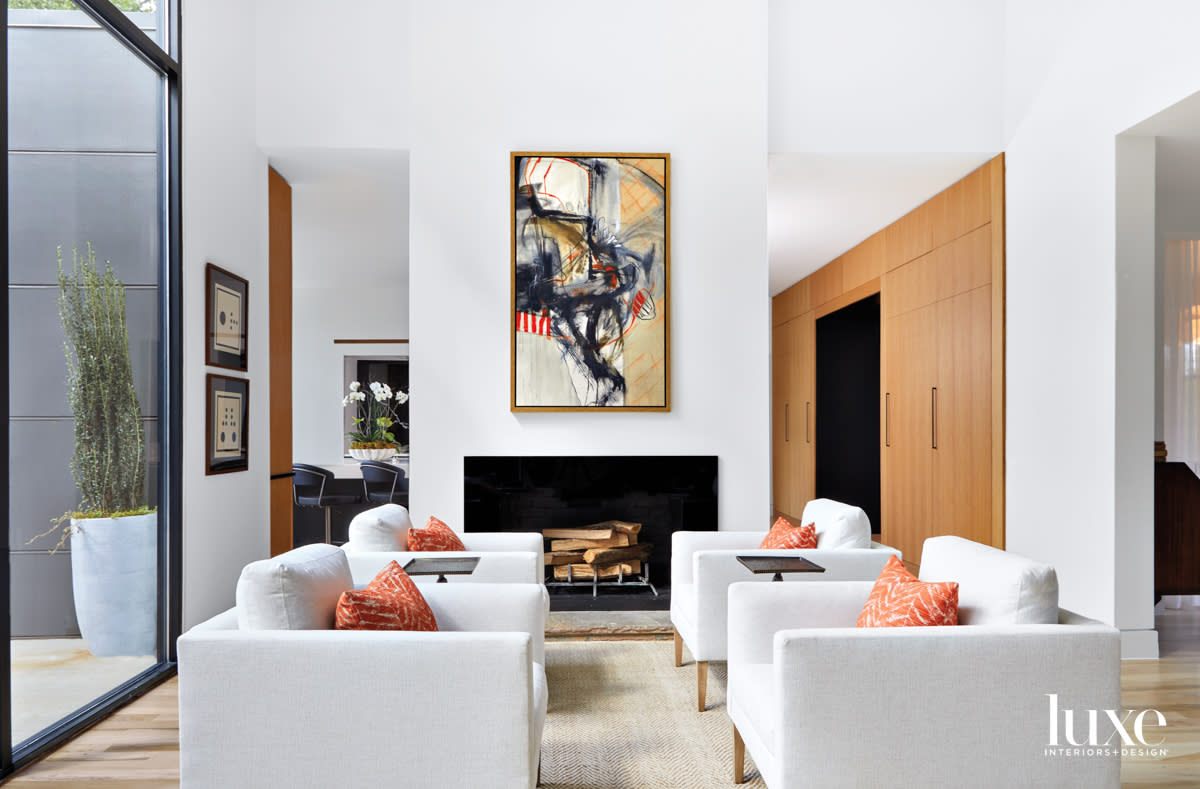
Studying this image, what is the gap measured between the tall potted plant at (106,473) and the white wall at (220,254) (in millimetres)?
414

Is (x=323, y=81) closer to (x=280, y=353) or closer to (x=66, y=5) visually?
(x=280, y=353)

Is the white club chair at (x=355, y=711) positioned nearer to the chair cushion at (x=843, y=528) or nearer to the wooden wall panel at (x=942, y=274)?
the chair cushion at (x=843, y=528)

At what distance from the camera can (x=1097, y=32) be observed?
4211 mm

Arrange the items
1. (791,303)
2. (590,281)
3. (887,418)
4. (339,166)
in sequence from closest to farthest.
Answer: (590,281) < (339,166) < (887,418) < (791,303)

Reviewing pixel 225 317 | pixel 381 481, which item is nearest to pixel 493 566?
pixel 225 317

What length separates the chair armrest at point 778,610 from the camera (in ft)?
8.67

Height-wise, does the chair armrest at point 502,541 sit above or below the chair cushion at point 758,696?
above

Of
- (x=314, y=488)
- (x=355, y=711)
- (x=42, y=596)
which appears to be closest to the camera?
(x=355, y=711)

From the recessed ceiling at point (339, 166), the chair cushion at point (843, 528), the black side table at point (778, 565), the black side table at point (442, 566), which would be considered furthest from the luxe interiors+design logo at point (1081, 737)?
the recessed ceiling at point (339, 166)

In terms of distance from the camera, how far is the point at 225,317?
4617mm

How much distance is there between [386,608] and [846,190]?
15.7ft

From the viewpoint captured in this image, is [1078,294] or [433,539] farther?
[1078,294]

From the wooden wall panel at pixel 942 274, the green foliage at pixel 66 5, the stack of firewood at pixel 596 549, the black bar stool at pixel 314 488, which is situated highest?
the green foliage at pixel 66 5

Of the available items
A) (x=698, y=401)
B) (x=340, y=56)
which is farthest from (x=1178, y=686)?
(x=340, y=56)
